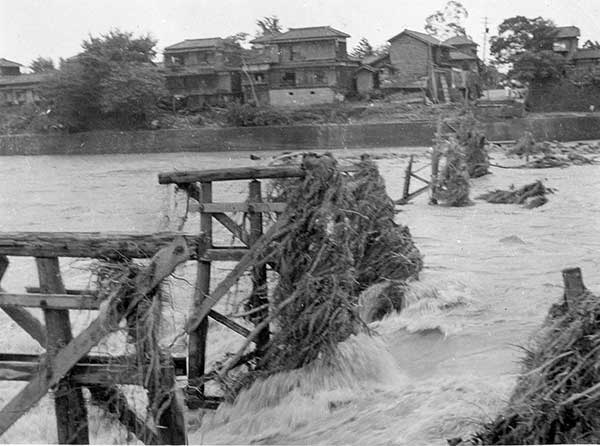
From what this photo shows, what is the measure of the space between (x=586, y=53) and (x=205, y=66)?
73.3 ft

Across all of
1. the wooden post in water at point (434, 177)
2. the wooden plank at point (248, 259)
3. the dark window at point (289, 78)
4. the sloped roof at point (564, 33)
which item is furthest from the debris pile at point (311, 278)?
the dark window at point (289, 78)

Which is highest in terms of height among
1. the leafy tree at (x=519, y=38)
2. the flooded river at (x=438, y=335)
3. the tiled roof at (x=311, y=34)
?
the tiled roof at (x=311, y=34)

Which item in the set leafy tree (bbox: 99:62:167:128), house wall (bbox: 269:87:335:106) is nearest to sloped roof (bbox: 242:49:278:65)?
house wall (bbox: 269:87:335:106)

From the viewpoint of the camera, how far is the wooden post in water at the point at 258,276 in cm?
696

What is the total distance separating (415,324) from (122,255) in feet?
16.1

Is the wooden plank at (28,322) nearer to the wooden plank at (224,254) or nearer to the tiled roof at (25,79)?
the wooden plank at (224,254)

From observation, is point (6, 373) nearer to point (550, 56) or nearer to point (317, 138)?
point (550, 56)

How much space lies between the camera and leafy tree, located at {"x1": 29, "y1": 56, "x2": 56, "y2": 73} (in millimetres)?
48175

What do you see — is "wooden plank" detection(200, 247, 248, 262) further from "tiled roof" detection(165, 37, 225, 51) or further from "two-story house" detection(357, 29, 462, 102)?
"tiled roof" detection(165, 37, 225, 51)

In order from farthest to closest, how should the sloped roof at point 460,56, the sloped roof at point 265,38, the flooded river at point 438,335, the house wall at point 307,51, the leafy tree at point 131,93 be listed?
the sloped roof at point 460,56 → the sloped roof at point 265,38 → the leafy tree at point 131,93 → the house wall at point 307,51 → the flooded river at point 438,335

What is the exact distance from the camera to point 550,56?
2720 centimetres

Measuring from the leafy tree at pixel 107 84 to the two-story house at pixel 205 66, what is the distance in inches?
51.3

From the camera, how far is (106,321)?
407 centimetres

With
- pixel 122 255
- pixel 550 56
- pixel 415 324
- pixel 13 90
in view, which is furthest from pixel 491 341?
pixel 13 90
